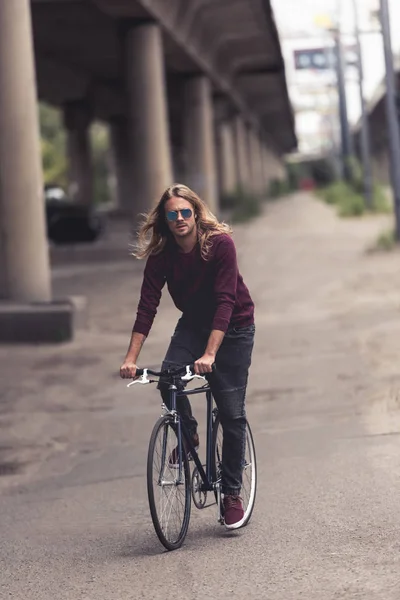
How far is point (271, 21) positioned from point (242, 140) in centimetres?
3142

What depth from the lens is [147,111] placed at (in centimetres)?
2602

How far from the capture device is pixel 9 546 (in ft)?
22.5

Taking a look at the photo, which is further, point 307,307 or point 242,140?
point 242,140

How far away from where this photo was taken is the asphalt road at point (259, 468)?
231 inches

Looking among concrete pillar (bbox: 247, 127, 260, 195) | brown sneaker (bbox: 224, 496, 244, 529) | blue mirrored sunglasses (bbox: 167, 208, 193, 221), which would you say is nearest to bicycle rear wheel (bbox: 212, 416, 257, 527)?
brown sneaker (bbox: 224, 496, 244, 529)

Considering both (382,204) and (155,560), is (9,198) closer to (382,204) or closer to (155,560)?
(155,560)

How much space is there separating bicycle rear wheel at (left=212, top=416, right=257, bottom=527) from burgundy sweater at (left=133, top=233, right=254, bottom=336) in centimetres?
58

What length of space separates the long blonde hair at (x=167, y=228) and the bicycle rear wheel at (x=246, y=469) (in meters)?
0.94

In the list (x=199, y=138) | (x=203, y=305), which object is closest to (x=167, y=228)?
(x=203, y=305)

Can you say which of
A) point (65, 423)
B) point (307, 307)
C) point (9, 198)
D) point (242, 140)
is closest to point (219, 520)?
point (65, 423)

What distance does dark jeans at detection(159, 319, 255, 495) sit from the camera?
21.4 ft

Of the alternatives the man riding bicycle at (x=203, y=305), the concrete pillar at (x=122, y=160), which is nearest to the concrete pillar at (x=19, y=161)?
the man riding bicycle at (x=203, y=305)

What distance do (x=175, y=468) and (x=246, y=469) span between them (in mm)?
783

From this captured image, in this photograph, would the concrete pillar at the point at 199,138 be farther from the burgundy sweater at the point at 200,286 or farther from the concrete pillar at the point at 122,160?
the burgundy sweater at the point at 200,286
